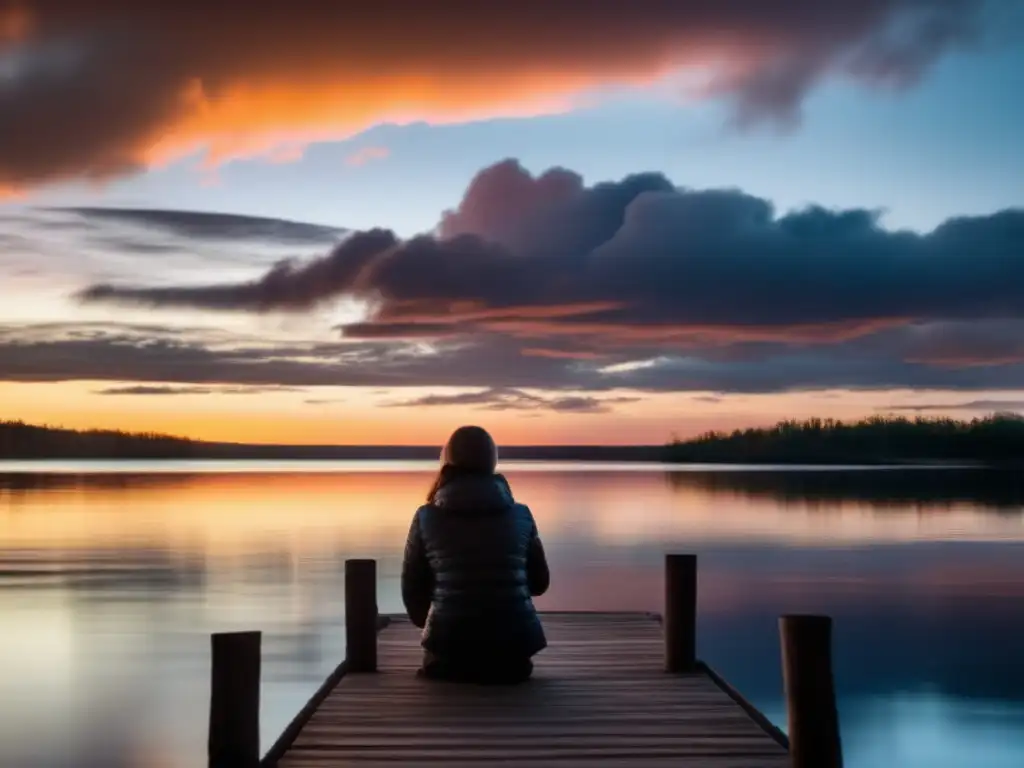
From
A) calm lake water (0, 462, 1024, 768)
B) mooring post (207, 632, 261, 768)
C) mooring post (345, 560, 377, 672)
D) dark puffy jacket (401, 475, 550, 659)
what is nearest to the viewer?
mooring post (207, 632, 261, 768)

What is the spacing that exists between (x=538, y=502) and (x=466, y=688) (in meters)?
51.9

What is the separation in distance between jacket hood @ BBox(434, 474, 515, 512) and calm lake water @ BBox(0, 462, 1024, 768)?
222 inches

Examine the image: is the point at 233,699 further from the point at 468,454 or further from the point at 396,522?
Result: the point at 396,522

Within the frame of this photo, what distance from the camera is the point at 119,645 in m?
18.0

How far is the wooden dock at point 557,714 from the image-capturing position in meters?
5.54

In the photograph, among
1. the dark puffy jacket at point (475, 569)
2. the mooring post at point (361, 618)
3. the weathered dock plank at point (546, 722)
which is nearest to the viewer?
the weathered dock plank at point (546, 722)

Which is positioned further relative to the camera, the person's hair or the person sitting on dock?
the person's hair

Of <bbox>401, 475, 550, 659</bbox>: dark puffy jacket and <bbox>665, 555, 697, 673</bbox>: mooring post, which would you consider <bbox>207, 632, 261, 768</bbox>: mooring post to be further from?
<bbox>665, 555, 697, 673</bbox>: mooring post

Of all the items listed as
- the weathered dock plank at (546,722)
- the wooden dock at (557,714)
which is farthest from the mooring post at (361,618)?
the weathered dock plank at (546,722)

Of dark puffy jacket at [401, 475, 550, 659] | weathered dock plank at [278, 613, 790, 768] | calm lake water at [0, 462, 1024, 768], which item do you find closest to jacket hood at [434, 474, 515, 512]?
dark puffy jacket at [401, 475, 550, 659]

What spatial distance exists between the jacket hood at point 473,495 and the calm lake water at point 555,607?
563cm

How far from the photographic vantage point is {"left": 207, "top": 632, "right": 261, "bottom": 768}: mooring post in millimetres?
5371

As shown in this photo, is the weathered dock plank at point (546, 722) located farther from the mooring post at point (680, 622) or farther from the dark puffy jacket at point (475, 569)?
the dark puffy jacket at point (475, 569)

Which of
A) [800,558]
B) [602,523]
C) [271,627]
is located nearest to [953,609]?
[800,558]
